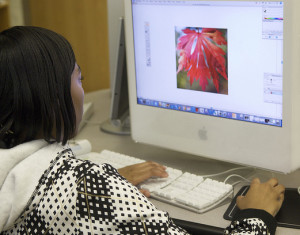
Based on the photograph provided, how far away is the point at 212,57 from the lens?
52.0 inches

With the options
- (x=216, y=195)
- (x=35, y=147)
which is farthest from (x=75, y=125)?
(x=216, y=195)

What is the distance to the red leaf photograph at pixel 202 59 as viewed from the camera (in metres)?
1.30

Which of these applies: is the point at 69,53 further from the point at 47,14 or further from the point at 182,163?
the point at 47,14

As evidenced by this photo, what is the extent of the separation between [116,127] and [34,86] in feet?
3.12

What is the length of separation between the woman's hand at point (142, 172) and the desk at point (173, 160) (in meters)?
0.08

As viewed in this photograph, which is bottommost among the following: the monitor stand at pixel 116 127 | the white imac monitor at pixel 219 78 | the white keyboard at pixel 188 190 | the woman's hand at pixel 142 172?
the white keyboard at pixel 188 190

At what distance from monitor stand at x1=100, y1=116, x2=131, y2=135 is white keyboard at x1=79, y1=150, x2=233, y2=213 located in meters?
0.43

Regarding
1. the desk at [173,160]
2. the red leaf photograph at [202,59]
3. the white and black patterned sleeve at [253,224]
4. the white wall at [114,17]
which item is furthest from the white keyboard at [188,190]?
the white wall at [114,17]

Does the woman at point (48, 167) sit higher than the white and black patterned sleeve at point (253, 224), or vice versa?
the woman at point (48, 167)

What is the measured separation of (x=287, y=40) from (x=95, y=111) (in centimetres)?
110

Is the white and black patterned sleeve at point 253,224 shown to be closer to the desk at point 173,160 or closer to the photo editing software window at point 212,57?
the desk at point 173,160

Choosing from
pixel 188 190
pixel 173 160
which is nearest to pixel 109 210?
pixel 188 190

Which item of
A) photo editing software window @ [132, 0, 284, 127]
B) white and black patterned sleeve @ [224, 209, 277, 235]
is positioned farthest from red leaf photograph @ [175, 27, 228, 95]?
white and black patterned sleeve @ [224, 209, 277, 235]

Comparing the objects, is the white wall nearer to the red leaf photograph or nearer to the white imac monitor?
the white imac monitor
